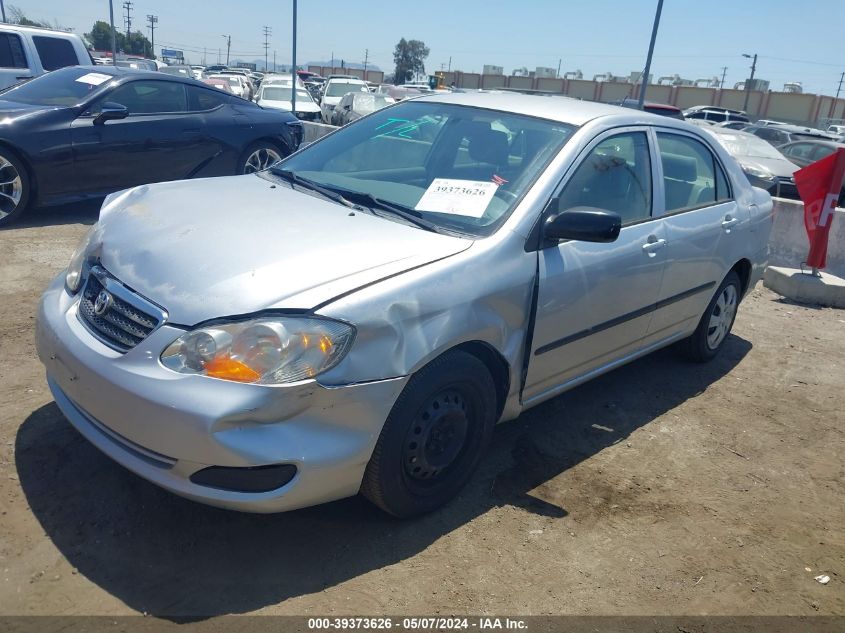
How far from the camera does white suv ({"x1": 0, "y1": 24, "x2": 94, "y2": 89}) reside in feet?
34.9

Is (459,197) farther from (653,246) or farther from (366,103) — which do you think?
(366,103)

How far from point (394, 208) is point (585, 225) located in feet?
2.87

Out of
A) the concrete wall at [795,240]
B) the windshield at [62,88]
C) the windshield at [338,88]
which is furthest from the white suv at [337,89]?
the concrete wall at [795,240]

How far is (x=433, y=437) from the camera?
2957mm

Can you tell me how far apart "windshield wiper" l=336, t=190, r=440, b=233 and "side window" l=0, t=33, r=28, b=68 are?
9725 millimetres

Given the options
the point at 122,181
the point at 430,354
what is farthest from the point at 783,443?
the point at 122,181

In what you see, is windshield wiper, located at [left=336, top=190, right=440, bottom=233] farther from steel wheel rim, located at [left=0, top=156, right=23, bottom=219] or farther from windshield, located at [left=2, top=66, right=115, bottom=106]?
windshield, located at [left=2, top=66, right=115, bottom=106]

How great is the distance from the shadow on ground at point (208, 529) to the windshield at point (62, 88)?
16.5 feet

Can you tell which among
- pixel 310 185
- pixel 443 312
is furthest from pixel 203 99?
pixel 443 312

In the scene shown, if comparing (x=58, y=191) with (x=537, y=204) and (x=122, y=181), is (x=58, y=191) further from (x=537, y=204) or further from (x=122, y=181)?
(x=537, y=204)

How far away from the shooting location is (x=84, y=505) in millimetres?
2898

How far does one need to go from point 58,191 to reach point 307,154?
4.15 metres

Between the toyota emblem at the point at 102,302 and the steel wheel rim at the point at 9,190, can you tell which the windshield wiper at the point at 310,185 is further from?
the steel wheel rim at the point at 9,190

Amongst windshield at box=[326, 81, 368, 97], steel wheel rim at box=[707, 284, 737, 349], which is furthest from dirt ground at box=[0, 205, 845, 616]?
windshield at box=[326, 81, 368, 97]
